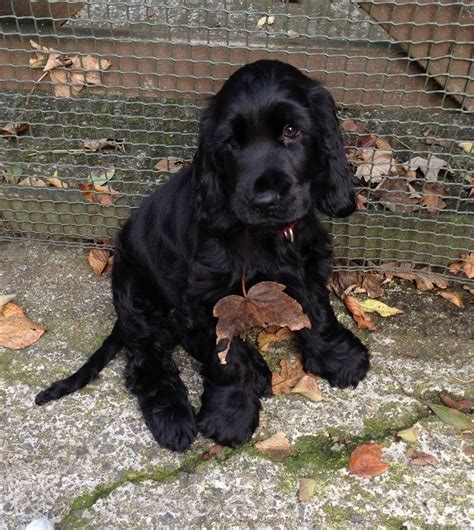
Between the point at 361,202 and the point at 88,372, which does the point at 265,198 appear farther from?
the point at 361,202

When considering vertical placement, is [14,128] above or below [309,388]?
above

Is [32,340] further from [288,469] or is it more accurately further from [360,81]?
[360,81]

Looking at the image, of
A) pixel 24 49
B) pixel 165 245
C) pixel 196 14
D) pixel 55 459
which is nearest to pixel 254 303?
pixel 165 245

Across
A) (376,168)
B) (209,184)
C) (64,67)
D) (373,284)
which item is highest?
(64,67)

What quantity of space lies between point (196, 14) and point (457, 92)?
2.14 metres

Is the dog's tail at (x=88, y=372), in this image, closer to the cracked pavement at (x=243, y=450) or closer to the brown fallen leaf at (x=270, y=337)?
the cracked pavement at (x=243, y=450)

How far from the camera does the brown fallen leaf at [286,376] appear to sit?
2.98 meters

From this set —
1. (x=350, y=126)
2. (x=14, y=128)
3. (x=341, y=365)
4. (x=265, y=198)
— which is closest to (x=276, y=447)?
(x=341, y=365)

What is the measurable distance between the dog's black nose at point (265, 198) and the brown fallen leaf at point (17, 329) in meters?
1.44

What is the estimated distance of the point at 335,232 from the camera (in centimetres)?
349

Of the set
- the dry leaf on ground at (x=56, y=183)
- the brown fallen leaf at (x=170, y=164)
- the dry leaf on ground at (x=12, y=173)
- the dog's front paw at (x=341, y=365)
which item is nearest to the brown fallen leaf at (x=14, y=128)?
the dry leaf on ground at (x=12, y=173)

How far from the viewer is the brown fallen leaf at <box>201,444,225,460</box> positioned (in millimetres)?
2738

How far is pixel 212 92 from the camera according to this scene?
3111 mm

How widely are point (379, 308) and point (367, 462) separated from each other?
85 centimetres
